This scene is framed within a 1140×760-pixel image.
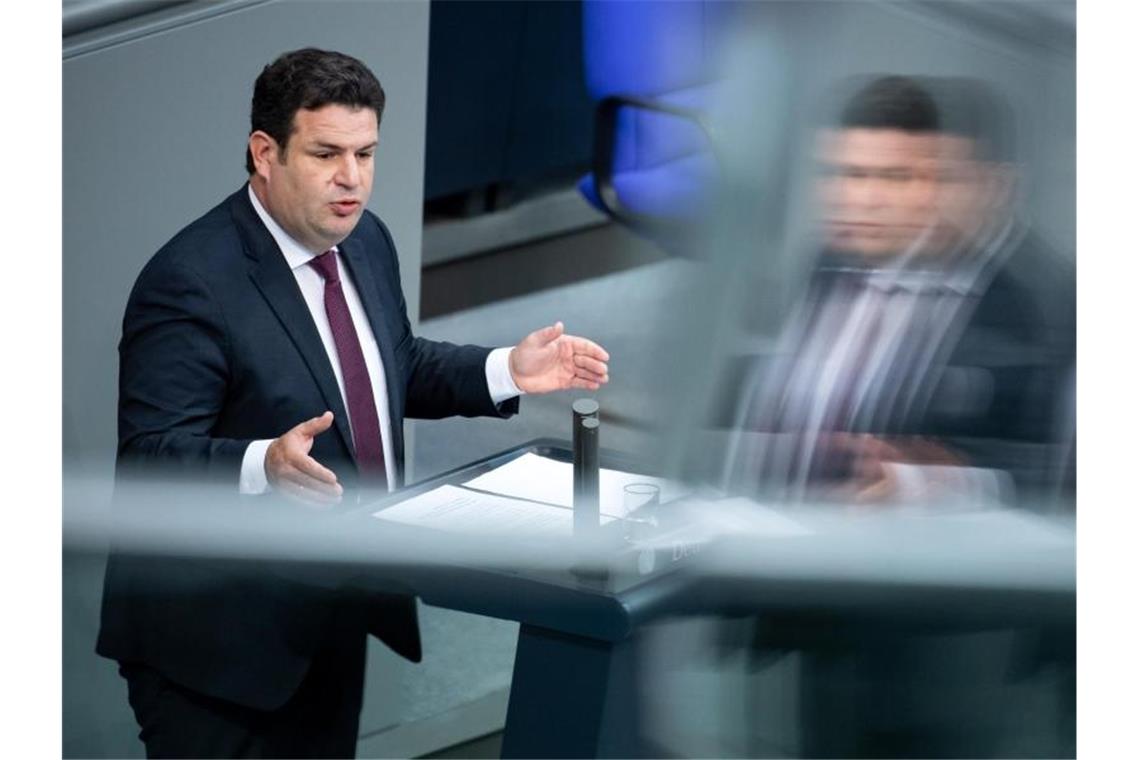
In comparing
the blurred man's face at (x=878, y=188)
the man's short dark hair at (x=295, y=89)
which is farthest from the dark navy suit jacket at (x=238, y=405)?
the blurred man's face at (x=878, y=188)

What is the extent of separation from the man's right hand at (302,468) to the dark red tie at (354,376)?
67mm

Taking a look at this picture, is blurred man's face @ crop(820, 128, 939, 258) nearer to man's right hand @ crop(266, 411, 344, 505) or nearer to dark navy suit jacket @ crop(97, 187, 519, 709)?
dark navy suit jacket @ crop(97, 187, 519, 709)

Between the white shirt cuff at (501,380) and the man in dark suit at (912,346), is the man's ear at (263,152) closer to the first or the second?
the white shirt cuff at (501,380)

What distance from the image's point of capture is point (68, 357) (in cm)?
293

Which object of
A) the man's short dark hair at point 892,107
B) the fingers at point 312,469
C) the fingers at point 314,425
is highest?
the man's short dark hair at point 892,107

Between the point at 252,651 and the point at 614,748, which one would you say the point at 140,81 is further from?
the point at 614,748

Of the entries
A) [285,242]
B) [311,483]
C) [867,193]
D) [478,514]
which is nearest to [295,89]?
[285,242]

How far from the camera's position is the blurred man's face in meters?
2.88

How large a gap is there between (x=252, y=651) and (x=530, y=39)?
3.36ft

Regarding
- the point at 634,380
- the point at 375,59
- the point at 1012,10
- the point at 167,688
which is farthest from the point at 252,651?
the point at 1012,10

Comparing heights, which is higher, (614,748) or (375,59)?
(375,59)

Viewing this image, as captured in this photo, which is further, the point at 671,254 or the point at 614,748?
the point at 671,254

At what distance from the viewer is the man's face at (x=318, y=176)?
284cm

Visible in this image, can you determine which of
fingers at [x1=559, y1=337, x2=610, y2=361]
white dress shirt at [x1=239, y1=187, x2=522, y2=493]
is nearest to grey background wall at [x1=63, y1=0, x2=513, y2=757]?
white dress shirt at [x1=239, y1=187, x2=522, y2=493]
